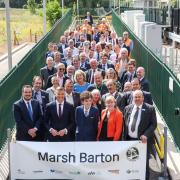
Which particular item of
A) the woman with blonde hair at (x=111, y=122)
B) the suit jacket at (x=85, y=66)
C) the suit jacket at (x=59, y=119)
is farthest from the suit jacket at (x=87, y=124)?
the suit jacket at (x=85, y=66)

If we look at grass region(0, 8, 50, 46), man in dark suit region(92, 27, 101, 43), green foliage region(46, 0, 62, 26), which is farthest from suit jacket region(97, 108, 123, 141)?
green foliage region(46, 0, 62, 26)

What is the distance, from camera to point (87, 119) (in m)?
8.84

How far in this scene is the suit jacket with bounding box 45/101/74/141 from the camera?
9.09m

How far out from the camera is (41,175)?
27.5 ft

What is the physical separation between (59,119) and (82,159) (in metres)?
1.11

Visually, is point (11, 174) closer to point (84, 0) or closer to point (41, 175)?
point (41, 175)

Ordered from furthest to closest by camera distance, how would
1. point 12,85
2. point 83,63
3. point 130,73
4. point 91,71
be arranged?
point 83,63 → point 91,71 → point 130,73 → point 12,85

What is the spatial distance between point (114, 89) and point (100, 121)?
151cm

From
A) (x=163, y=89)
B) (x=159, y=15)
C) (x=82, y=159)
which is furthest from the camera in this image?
(x=159, y=15)

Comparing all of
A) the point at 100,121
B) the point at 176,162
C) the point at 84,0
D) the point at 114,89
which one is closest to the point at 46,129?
the point at 100,121

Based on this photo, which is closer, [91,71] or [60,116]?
[60,116]

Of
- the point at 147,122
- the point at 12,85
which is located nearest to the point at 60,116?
the point at 147,122

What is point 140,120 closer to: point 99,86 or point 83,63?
point 99,86

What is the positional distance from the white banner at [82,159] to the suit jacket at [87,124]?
703mm
